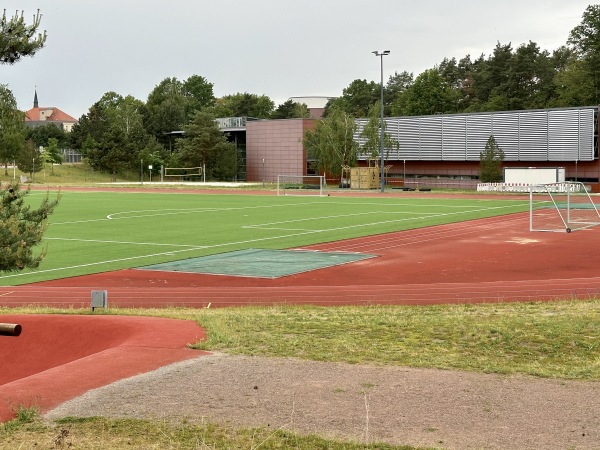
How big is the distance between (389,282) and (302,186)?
67639mm

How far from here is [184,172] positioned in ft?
390

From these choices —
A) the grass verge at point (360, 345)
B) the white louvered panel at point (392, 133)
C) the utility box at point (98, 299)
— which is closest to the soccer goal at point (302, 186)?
the white louvered panel at point (392, 133)

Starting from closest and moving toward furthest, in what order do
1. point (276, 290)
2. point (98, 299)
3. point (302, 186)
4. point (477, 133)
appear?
point (98, 299), point (276, 290), point (477, 133), point (302, 186)

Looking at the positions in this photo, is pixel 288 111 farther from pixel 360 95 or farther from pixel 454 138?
pixel 454 138

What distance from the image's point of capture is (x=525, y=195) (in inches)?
2689

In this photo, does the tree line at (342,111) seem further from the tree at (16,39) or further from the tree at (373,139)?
the tree at (16,39)

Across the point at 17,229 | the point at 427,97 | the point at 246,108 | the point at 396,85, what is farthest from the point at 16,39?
the point at 396,85

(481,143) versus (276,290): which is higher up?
(481,143)

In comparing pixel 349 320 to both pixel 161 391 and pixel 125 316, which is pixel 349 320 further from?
pixel 161 391

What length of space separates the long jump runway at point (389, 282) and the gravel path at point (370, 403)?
342 inches

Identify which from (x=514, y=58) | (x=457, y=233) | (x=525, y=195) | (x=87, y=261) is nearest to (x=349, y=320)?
(x=87, y=261)

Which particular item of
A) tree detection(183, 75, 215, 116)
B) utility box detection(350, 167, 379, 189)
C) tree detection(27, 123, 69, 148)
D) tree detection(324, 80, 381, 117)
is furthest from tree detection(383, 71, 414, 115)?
utility box detection(350, 167, 379, 189)

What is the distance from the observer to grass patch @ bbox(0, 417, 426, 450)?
744cm

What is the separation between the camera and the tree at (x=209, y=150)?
115 metres
